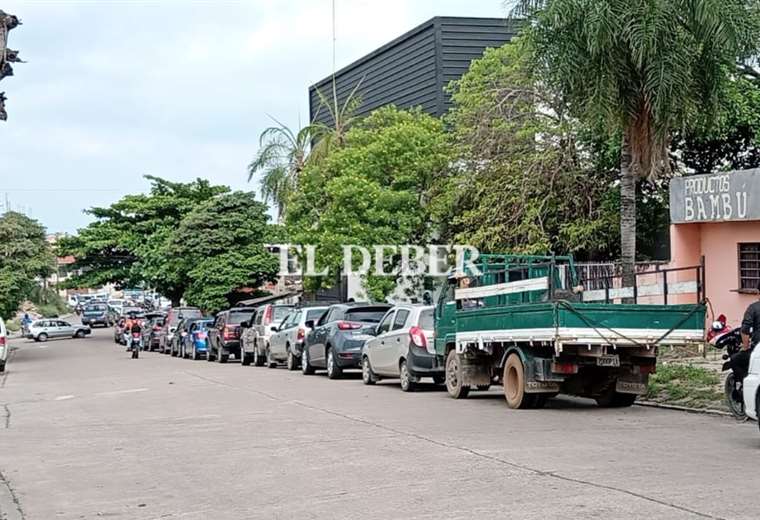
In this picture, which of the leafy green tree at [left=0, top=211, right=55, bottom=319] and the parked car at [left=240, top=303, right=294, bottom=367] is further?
the leafy green tree at [left=0, top=211, right=55, bottom=319]

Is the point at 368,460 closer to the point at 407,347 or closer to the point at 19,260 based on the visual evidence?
the point at 407,347

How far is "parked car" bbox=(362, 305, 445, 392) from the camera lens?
2030 cm

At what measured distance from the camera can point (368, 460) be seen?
11461 mm

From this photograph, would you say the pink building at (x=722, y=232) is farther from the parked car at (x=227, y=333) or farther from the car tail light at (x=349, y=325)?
the parked car at (x=227, y=333)

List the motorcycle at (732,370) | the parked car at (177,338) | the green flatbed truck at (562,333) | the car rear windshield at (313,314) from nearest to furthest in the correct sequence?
the motorcycle at (732,370) < the green flatbed truck at (562,333) < the car rear windshield at (313,314) < the parked car at (177,338)

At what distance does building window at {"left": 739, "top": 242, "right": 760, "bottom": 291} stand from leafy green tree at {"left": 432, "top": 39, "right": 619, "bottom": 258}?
5.15m

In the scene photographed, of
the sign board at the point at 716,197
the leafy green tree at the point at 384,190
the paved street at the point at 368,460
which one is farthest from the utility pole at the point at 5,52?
the leafy green tree at the point at 384,190

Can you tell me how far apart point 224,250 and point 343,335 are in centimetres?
2798

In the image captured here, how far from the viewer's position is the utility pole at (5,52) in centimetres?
1230

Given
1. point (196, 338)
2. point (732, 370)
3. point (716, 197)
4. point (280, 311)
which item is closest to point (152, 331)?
point (196, 338)

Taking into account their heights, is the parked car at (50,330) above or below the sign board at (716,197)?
below

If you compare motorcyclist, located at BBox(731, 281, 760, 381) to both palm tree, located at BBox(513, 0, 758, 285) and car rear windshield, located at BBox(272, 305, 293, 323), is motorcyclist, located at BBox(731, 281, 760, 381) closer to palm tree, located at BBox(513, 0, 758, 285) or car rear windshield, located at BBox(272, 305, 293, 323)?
palm tree, located at BBox(513, 0, 758, 285)

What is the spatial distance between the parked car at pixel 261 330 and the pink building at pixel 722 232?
37.9ft

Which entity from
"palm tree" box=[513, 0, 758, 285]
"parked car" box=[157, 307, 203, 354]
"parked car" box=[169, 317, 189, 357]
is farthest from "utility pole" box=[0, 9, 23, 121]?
"parked car" box=[157, 307, 203, 354]
